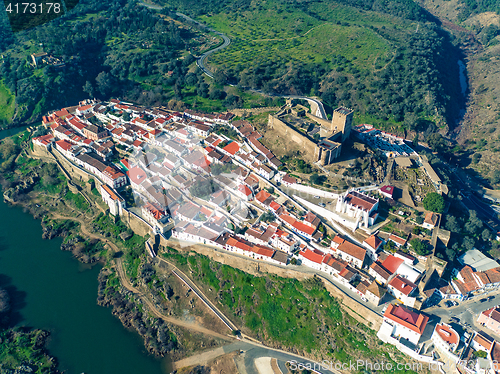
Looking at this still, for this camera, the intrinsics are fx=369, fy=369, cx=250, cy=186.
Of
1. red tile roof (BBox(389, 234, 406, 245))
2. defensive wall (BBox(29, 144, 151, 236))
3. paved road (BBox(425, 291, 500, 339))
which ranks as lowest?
defensive wall (BBox(29, 144, 151, 236))

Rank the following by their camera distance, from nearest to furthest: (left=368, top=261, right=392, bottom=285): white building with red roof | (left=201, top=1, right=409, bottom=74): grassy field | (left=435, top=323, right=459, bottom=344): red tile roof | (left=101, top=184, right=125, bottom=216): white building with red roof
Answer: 1. (left=435, top=323, right=459, bottom=344): red tile roof
2. (left=368, top=261, right=392, bottom=285): white building with red roof
3. (left=101, top=184, right=125, bottom=216): white building with red roof
4. (left=201, top=1, right=409, bottom=74): grassy field

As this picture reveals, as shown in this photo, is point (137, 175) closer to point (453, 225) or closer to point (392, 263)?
point (392, 263)

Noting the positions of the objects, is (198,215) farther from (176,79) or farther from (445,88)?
(445,88)

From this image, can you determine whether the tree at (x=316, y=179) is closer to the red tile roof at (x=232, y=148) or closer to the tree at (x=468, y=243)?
the red tile roof at (x=232, y=148)

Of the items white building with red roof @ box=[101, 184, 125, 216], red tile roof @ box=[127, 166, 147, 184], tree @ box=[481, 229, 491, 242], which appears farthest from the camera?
red tile roof @ box=[127, 166, 147, 184]

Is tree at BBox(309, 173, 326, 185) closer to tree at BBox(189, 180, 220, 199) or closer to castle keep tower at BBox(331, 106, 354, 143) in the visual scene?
castle keep tower at BBox(331, 106, 354, 143)

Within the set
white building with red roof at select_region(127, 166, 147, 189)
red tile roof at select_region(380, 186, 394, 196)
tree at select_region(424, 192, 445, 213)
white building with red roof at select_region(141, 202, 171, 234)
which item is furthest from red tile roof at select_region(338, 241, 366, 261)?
white building with red roof at select_region(127, 166, 147, 189)
